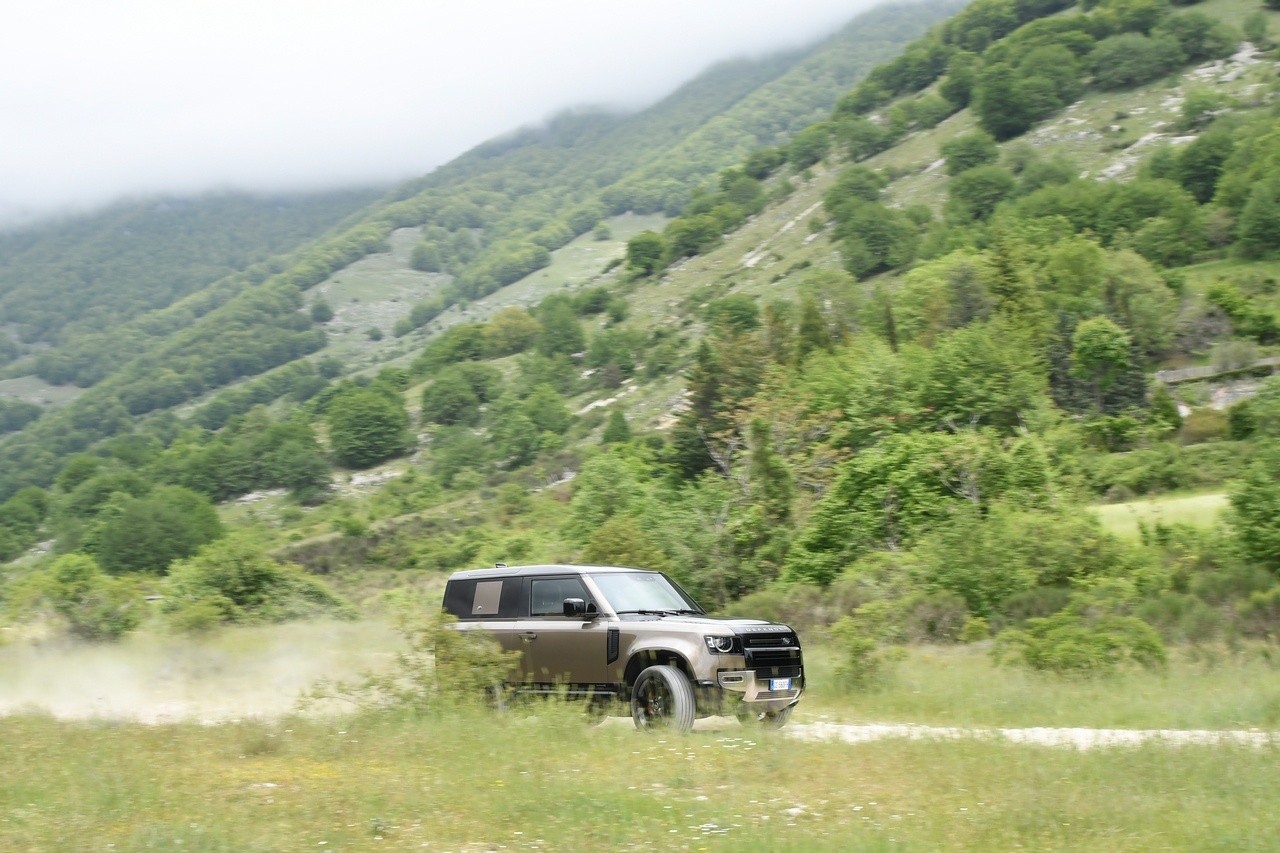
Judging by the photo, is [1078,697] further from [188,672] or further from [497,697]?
[188,672]

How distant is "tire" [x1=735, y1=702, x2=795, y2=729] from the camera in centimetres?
1350

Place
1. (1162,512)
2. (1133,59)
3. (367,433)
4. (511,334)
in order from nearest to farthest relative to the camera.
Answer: (1162,512)
(1133,59)
(367,433)
(511,334)

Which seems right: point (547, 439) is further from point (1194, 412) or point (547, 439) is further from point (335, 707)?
point (335, 707)

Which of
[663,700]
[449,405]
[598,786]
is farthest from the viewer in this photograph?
[449,405]

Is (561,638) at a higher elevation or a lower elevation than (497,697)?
higher

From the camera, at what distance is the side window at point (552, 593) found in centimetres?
1482

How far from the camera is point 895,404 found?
51656 millimetres

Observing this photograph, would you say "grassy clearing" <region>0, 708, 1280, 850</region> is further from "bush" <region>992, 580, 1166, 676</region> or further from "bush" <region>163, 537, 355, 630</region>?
"bush" <region>163, 537, 355, 630</region>

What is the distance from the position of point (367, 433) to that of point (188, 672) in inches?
4466

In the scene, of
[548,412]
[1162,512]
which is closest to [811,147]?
[548,412]

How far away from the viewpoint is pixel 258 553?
3597 centimetres

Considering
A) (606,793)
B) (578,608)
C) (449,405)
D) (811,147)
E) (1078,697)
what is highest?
(811,147)

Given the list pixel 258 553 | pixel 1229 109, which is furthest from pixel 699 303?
pixel 258 553

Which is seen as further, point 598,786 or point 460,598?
point 460,598
